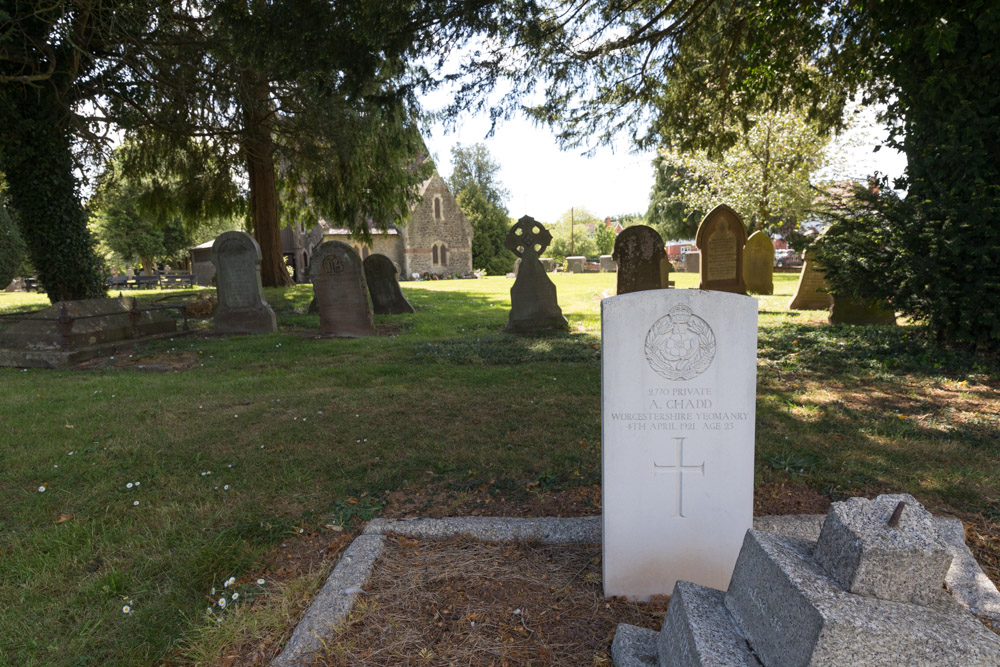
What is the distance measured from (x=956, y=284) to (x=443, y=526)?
7655mm

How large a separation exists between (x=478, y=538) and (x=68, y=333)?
30.6ft

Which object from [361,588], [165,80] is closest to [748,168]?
[165,80]

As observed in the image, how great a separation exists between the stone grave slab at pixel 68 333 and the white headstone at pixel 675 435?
31.5ft

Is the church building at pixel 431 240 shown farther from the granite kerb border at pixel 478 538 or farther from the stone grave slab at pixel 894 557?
the stone grave slab at pixel 894 557

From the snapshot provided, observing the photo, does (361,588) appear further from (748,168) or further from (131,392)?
(748,168)

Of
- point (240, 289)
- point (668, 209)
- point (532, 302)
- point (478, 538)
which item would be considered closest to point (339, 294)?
point (240, 289)

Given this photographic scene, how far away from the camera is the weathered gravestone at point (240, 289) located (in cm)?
1132

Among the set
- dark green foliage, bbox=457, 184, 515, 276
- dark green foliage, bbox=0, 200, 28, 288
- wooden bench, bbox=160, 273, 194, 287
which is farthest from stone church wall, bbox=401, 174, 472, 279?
dark green foliage, bbox=0, 200, 28, 288

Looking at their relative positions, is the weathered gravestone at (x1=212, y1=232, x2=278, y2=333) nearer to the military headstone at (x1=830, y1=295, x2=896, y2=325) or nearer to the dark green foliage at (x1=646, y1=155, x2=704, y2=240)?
the military headstone at (x1=830, y1=295, x2=896, y2=325)

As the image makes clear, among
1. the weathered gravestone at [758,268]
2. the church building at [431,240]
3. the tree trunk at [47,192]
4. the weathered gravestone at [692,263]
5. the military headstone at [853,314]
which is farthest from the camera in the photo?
the church building at [431,240]

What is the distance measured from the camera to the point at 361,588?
269 centimetres

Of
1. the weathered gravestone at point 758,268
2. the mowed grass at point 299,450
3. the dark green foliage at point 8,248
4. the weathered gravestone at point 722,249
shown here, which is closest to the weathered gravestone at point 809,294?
the weathered gravestone at point 722,249

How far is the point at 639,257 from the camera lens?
37.3ft

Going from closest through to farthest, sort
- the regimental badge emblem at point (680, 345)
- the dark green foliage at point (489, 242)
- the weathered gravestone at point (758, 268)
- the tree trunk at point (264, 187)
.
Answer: the regimental badge emblem at point (680, 345), the tree trunk at point (264, 187), the weathered gravestone at point (758, 268), the dark green foliage at point (489, 242)
